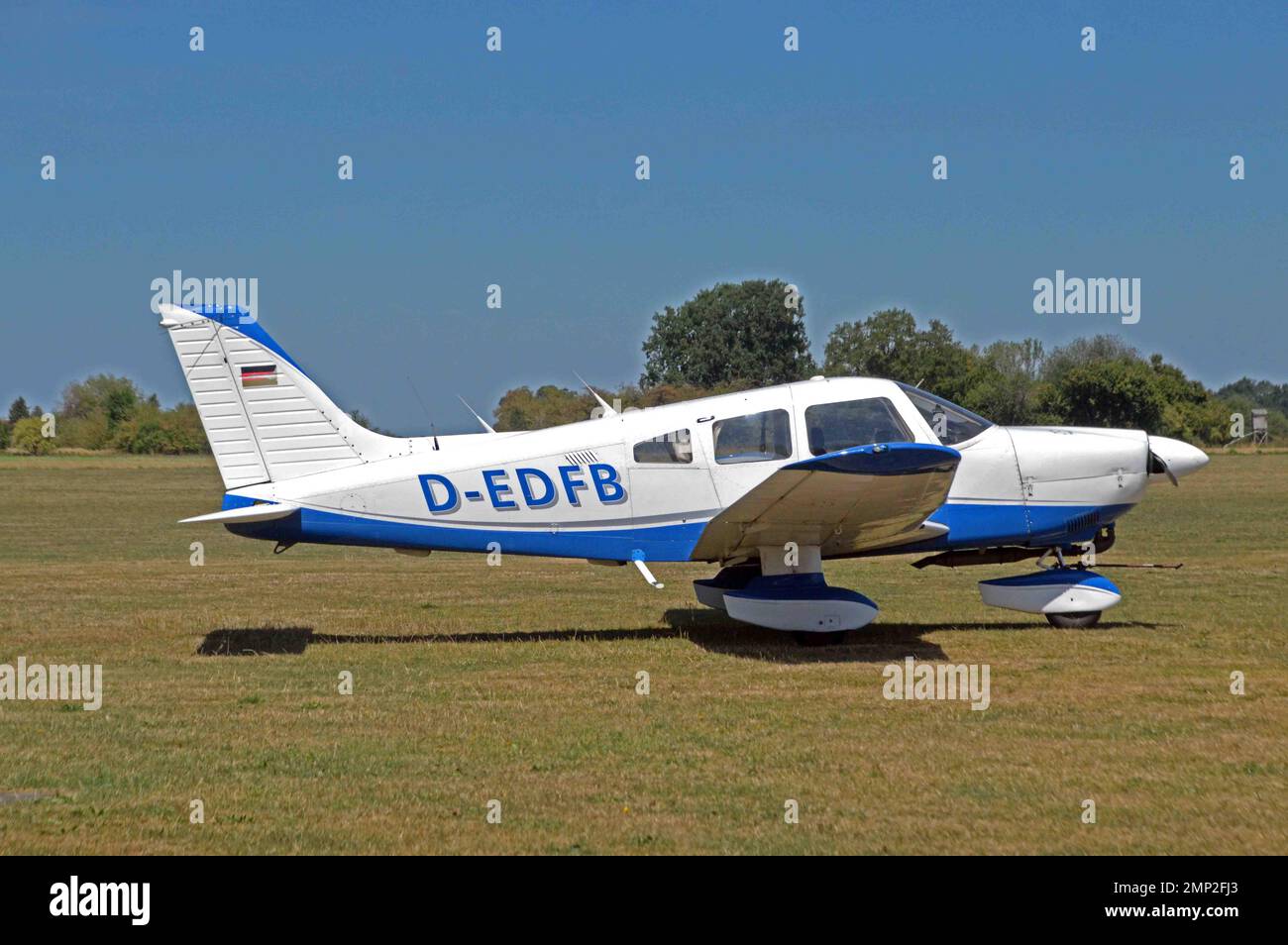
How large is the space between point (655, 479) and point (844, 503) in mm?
1665

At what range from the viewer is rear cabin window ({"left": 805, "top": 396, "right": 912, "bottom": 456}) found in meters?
10.4

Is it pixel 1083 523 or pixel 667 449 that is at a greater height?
pixel 667 449

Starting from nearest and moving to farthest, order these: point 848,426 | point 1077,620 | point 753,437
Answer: point 848,426 → point 753,437 → point 1077,620

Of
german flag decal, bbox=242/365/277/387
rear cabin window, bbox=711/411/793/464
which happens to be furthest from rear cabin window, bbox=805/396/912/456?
german flag decal, bbox=242/365/277/387

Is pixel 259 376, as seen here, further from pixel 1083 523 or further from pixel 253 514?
pixel 1083 523

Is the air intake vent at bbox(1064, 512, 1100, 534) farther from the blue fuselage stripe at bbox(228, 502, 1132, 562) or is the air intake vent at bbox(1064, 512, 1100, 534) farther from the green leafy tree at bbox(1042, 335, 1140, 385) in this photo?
the green leafy tree at bbox(1042, 335, 1140, 385)

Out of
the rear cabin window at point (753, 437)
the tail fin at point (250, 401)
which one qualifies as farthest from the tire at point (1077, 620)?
the tail fin at point (250, 401)

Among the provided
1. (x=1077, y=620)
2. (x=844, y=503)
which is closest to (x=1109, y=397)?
(x=1077, y=620)

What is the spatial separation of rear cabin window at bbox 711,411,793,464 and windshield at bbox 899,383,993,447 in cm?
109

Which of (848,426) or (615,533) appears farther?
(615,533)

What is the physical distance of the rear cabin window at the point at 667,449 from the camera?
10602 mm

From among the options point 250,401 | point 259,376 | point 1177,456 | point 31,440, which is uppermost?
point 31,440

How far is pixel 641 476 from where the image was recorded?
34.8 feet

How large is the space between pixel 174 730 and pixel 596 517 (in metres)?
3.89
